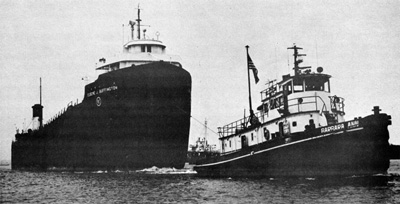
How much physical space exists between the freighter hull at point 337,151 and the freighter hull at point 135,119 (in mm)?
10909

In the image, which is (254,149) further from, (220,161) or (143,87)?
(143,87)

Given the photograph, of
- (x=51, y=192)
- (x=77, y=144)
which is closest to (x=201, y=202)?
(x=51, y=192)

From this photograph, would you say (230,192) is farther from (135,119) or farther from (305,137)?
(135,119)

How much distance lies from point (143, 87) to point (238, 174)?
9409 mm

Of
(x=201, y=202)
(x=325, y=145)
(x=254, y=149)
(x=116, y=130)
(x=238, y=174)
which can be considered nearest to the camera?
(x=201, y=202)

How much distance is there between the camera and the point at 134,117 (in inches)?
1232

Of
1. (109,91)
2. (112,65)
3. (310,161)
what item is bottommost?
(310,161)

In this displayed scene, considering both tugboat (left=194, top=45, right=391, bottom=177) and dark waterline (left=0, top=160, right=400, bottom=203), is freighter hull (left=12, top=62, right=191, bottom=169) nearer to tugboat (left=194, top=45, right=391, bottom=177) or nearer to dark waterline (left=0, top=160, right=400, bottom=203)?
tugboat (left=194, top=45, right=391, bottom=177)

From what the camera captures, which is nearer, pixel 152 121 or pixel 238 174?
pixel 238 174

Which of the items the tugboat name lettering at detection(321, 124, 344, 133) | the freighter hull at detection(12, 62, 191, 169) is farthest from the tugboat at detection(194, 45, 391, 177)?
the freighter hull at detection(12, 62, 191, 169)

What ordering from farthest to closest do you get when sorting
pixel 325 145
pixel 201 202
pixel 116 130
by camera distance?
pixel 116 130
pixel 325 145
pixel 201 202

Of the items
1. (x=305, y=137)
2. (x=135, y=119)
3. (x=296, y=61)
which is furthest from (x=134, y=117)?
(x=305, y=137)

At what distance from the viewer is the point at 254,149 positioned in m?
24.0

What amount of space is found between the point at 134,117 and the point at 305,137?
529 inches
